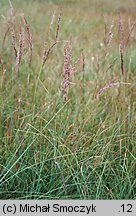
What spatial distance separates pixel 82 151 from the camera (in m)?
2.00

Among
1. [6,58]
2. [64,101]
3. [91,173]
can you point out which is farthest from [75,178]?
[6,58]

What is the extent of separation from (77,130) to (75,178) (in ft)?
0.87

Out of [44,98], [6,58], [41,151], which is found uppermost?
[6,58]

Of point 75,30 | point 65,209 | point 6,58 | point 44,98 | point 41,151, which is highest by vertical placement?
point 75,30

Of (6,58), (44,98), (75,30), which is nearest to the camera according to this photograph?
(44,98)

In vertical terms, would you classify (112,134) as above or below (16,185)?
above

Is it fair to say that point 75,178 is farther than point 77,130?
No

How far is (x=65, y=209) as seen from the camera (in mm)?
1817

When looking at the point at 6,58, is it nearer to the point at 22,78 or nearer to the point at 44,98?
the point at 22,78

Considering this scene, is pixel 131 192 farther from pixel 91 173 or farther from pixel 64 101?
pixel 64 101

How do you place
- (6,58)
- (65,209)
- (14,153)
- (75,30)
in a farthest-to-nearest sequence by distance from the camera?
(75,30), (6,58), (14,153), (65,209)

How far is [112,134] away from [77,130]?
0.18 meters

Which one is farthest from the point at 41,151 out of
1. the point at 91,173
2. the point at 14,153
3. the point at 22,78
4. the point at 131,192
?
the point at 22,78

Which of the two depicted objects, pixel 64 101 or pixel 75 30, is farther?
pixel 75 30
